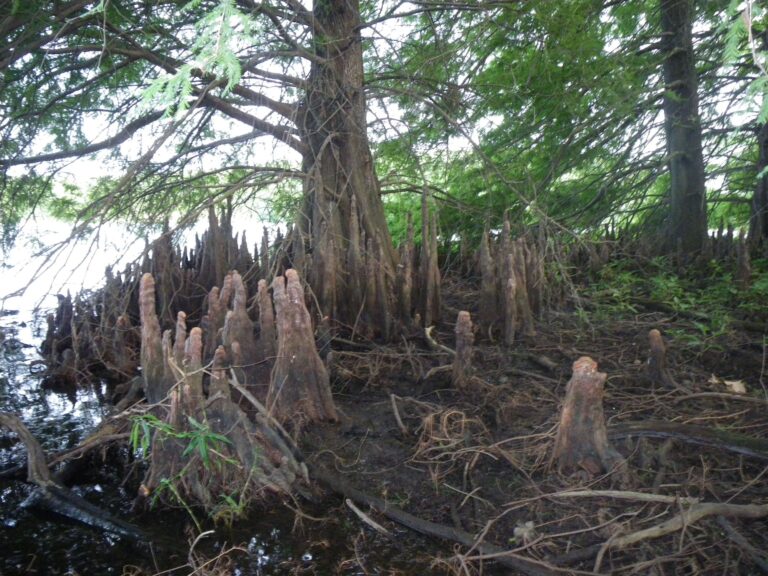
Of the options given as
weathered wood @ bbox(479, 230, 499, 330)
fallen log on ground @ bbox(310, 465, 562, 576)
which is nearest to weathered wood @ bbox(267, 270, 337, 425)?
fallen log on ground @ bbox(310, 465, 562, 576)

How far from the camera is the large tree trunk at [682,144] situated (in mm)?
5945

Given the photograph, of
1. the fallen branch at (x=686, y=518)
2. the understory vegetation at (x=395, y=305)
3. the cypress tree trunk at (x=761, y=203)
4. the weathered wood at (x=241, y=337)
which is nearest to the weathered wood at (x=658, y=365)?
the understory vegetation at (x=395, y=305)

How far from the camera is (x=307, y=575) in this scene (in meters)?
2.26

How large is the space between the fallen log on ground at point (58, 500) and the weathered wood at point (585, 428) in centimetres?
170

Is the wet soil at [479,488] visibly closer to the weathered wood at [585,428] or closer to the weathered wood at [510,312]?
the weathered wood at [585,428]

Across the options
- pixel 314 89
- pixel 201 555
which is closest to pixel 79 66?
pixel 314 89

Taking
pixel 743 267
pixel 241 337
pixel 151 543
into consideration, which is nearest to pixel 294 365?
pixel 241 337

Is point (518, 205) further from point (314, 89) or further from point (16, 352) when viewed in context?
point (16, 352)

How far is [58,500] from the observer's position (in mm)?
2709

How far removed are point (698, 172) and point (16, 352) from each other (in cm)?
630

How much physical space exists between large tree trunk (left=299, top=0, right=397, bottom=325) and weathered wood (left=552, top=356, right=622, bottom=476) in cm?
208

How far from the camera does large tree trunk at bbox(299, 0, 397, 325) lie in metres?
4.47

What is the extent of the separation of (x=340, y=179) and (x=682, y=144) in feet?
11.2

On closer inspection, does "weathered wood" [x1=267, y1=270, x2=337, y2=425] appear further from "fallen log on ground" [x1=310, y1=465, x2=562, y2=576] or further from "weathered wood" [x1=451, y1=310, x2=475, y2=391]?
"weathered wood" [x1=451, y1=310, x2=475, y2=391]
